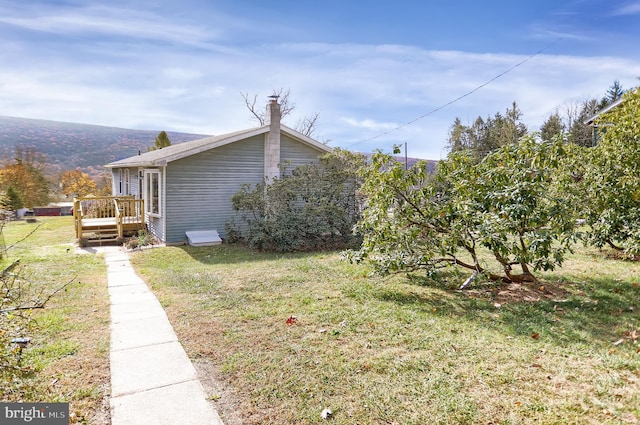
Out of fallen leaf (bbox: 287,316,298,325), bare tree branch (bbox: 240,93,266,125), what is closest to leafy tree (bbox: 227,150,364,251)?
fallen leaf (bbox: 287,316,298,325)

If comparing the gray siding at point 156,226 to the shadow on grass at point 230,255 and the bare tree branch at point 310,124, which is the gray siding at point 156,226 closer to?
the shadow on grass at point 230,255

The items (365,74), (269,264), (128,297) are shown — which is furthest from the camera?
(365,74)

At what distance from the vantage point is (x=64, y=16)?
787 centimetres

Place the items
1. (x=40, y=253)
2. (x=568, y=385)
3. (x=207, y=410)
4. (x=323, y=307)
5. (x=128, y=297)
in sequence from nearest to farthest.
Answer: (x=207, y=410), (x=568, y=385), (x=323, y=307), (x=128, y=297), (x=40, y=253)

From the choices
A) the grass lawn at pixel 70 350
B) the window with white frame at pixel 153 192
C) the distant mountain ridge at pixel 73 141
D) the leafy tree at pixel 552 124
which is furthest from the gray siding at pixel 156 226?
the leafy tree at pixel 552 124

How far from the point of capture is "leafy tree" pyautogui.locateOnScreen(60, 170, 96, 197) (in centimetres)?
2594

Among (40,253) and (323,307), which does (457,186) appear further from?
(40,253)

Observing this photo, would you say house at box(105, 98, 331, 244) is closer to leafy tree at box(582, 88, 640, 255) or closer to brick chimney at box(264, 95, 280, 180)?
brick chimney at box(264, 95, 280, 180)

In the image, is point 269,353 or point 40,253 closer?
point 269,353

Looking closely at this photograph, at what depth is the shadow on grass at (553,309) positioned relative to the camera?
437cm

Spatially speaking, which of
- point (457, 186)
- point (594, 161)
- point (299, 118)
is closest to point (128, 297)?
point (457, 186)

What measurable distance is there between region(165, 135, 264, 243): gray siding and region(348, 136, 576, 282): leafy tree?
285 inches

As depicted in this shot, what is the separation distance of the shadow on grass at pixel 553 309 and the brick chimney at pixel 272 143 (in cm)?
778

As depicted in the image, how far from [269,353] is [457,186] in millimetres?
3690
